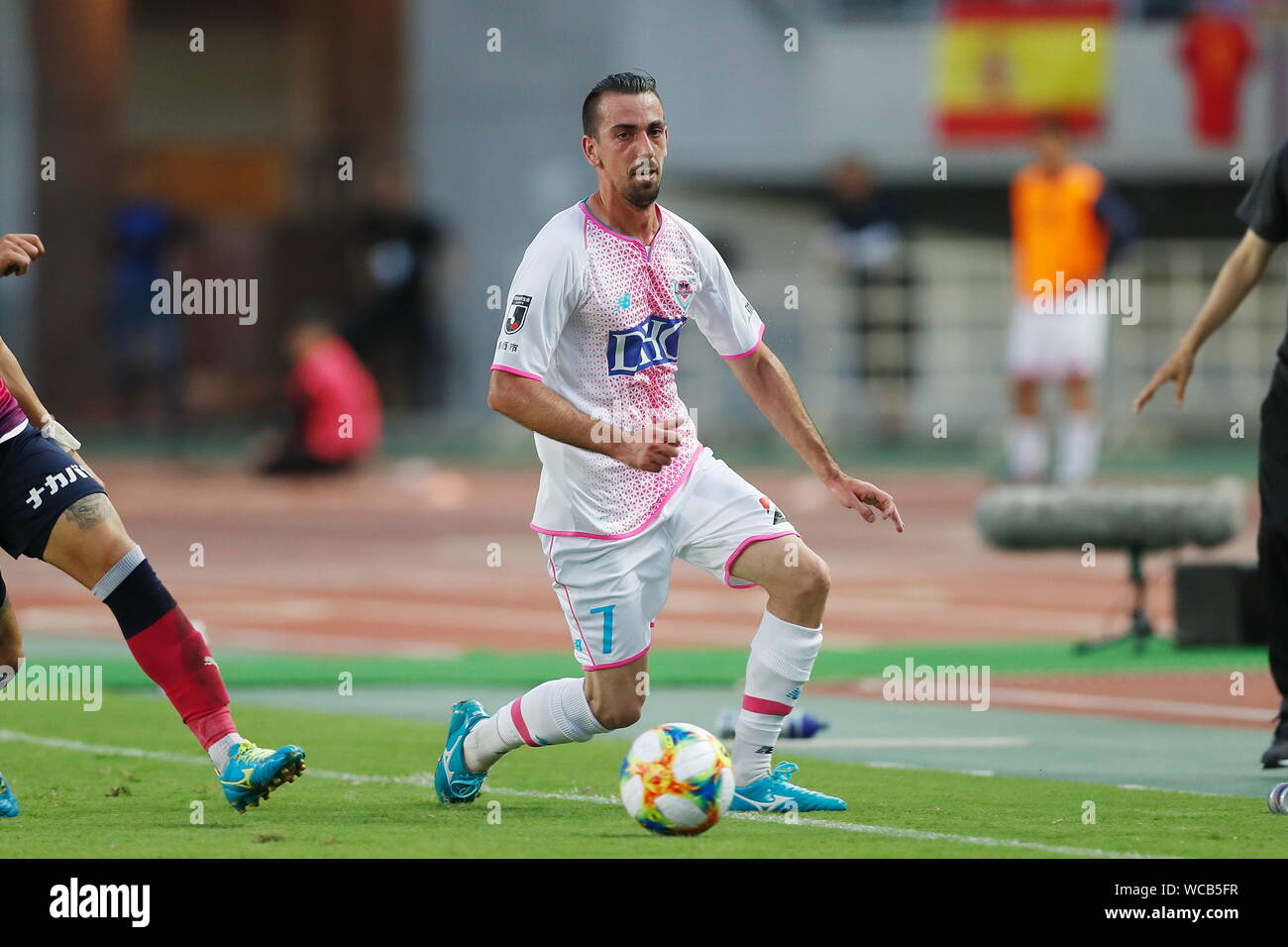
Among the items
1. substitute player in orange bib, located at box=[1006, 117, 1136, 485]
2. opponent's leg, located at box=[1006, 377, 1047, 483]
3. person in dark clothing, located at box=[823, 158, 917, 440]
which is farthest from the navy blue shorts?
person in dark clothing, located at box=[823, 158, 917, 440]

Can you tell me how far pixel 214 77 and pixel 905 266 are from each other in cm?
1335

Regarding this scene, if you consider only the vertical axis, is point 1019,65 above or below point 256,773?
above

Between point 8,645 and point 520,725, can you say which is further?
point 8,645

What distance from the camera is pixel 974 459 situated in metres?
24.5

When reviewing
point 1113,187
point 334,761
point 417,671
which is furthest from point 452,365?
point 334,761

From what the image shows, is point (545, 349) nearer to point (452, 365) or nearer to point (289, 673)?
point (289, 673)

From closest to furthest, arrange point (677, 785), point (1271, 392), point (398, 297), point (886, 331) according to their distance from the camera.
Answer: point (677, 785) < point (1271, 392) < point (398, 297) < point (886, 331)

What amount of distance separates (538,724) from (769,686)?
0.72 metres

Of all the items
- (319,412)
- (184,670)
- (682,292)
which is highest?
(319,412)

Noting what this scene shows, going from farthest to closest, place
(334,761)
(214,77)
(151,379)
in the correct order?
(214,77) → (151,379) → (334,761)

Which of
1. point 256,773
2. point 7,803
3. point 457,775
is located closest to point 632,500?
point 457,775

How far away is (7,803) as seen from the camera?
7.05m

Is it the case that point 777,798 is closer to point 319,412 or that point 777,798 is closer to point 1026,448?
point 1026,448

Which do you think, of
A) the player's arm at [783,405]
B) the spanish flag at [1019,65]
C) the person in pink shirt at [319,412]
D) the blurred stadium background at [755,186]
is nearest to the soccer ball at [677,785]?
the player's arm at [783,405]
